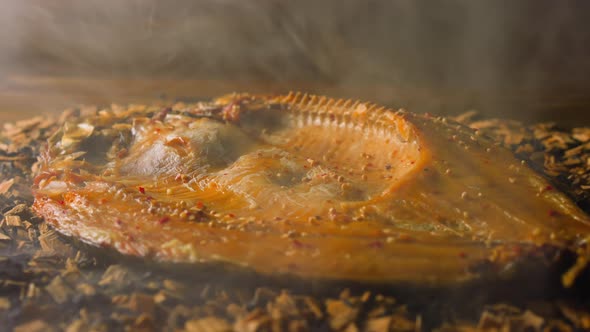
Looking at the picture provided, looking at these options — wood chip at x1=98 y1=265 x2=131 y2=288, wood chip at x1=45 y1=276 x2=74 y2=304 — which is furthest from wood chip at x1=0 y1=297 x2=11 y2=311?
wood chip at x1=98 y1=265 x2=131 y2=288

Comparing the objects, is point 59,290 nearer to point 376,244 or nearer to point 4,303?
point 4,303

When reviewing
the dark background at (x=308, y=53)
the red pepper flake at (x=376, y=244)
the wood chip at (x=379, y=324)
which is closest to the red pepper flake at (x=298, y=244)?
the red pepper flake at (x=376, y=244)

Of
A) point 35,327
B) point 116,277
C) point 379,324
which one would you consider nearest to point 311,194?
point 379,324

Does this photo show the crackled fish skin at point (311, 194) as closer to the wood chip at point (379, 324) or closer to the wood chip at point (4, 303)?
the wood chip at point (379, 324)

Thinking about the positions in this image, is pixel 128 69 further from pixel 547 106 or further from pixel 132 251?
pixel 547 106

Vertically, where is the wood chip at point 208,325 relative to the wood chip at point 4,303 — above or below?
above
